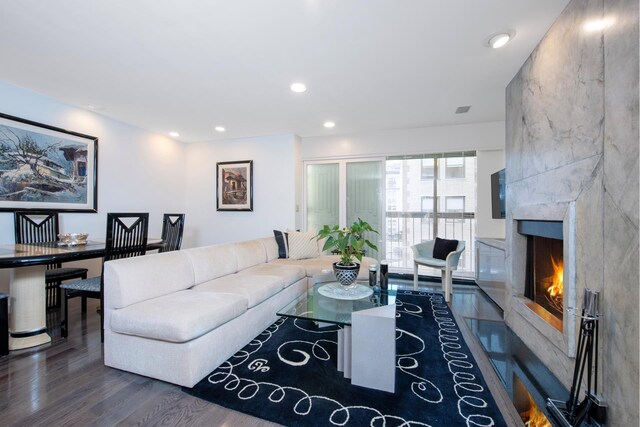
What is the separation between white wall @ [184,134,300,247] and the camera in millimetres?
4855

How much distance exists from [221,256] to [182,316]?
1.27 meters

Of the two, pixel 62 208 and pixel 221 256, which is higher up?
pixel 62 208

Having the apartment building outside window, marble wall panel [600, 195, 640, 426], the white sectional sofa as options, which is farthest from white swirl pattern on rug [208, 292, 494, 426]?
the apartment building outside window

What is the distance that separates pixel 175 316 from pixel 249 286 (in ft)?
2.57

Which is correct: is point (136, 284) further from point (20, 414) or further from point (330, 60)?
point (330, 60)

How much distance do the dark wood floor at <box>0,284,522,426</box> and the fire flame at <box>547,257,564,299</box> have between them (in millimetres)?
837

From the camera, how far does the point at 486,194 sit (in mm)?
4289

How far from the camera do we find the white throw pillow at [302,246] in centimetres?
404

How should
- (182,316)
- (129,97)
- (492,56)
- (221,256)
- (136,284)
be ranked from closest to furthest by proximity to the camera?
1. (182,316)
2. (136,284)
3. (492,56)
4. (221,256)
5. (129,97)

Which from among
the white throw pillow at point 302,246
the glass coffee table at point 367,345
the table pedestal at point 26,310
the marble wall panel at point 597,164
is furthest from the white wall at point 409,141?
the table pedestal at point 26,310

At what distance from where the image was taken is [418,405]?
5.15ft

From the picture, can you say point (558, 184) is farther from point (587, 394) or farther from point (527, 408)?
point (527, 408)

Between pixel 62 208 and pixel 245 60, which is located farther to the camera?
pixel 62 208

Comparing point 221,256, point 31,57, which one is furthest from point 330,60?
point 31,57
